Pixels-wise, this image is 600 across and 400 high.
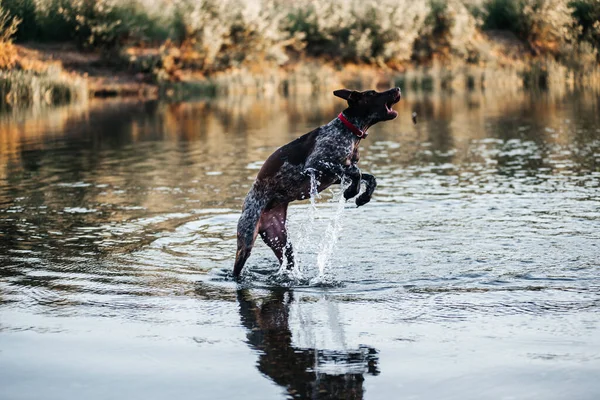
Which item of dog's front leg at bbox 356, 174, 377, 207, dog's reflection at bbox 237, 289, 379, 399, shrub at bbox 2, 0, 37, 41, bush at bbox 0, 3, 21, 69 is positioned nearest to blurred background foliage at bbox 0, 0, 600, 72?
shrub at bbox 2, 0, 37, 41

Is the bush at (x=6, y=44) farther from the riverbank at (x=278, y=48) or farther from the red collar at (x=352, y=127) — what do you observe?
the red collar at (x=352, y=127)

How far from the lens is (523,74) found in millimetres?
44219

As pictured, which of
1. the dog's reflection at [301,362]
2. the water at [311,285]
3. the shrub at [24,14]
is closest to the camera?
the dog's reflection at [301,362]

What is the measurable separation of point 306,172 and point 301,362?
3.15m

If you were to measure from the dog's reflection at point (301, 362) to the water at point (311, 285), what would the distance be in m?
0.02

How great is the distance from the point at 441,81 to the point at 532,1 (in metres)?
13.5

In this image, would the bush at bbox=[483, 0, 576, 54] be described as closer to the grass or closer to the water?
the grass

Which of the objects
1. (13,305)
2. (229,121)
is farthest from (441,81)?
(13,305)

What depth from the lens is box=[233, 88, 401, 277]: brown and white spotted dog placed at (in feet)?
30.5

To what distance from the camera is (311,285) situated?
8891 mm

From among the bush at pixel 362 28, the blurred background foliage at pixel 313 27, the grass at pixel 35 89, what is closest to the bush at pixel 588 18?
the blurred background foliage at pixel 313 27

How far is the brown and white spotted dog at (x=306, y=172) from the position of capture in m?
9.30

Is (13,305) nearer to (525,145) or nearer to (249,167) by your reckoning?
(249,167)

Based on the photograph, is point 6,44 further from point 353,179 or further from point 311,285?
point 311,285
